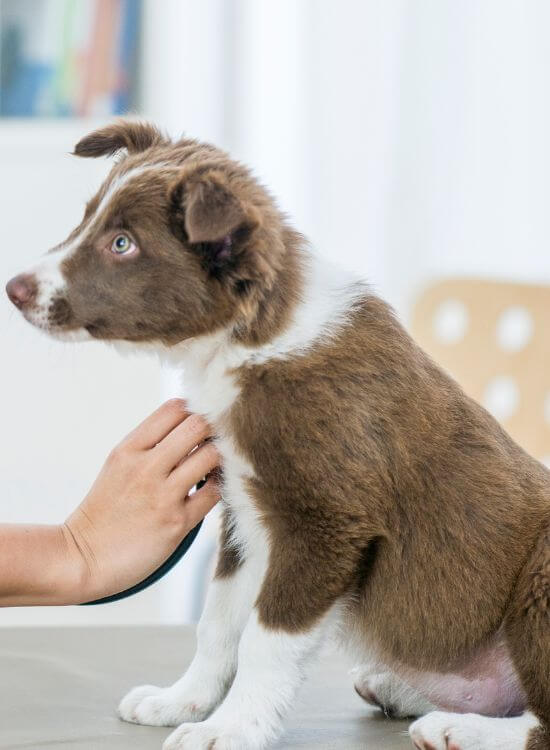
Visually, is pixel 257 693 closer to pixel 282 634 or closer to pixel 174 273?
pixel 282 634

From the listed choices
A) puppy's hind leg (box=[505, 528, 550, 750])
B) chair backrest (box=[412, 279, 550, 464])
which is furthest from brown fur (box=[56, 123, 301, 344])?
chair backrest (box=[412, 279, 550, 464])

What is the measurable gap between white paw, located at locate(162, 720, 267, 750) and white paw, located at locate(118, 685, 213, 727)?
172mm

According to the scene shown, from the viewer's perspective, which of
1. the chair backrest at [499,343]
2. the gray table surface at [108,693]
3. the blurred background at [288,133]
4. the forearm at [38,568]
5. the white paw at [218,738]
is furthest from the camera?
the blurred background at [288,133]

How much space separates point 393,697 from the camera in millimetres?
1804

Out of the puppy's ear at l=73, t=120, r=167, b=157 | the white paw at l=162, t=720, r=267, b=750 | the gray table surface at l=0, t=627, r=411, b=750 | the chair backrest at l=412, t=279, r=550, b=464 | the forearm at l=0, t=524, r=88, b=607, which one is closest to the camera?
the white paw at l=162, t=720, r=267, b=750

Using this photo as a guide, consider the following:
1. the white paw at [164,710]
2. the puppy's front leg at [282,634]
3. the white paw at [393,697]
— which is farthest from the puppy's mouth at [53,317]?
the white paw at [393,697]

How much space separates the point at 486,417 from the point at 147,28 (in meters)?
2.56

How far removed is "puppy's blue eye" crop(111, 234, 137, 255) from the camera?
169cm

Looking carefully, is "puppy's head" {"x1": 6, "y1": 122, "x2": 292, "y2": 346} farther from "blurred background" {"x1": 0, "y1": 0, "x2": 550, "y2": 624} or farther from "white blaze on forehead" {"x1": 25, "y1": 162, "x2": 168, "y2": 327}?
"blurred background" {"x1": 0, "y1": 0, "x2": 550, "y2": 624}

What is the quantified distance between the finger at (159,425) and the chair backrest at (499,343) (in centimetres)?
159

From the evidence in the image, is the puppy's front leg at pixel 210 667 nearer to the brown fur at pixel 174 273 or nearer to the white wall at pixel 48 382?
the brown fur at pixel 174 273

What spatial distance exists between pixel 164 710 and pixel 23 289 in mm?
649

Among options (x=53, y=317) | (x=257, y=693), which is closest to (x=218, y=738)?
(x=257, y=693)

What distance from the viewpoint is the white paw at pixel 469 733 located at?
5.08 feet
